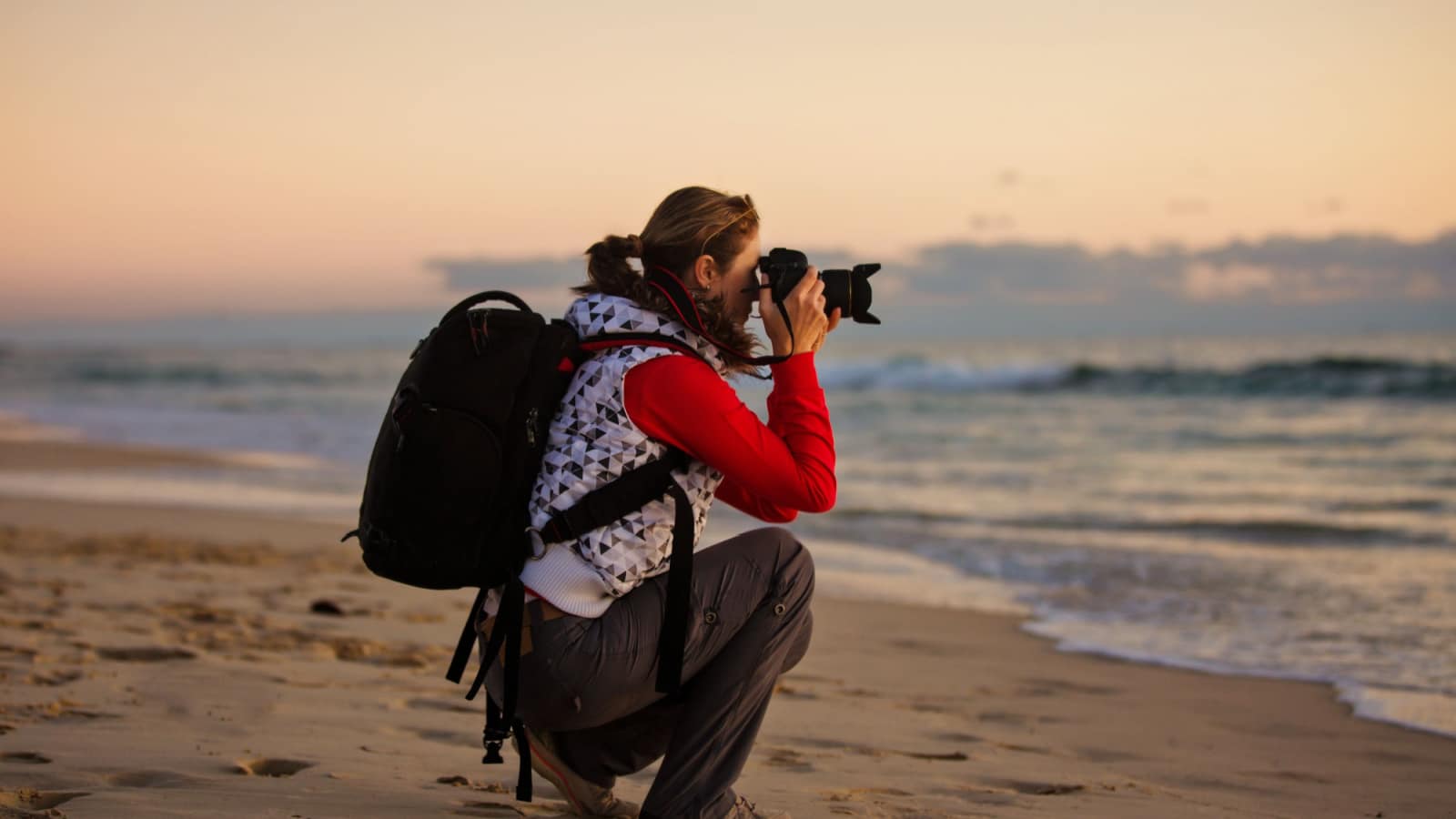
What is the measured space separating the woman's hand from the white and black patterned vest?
0.17m

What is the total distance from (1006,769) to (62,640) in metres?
3.33

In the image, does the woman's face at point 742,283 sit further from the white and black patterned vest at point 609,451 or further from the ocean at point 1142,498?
the ocean at point 1142,498

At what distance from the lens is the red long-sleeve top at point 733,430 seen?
8.07 ft

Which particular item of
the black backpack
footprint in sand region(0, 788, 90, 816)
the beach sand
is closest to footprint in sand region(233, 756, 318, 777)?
the beach sand

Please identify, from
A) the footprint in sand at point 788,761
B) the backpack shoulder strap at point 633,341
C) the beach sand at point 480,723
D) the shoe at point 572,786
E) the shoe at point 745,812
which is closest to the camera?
the backpack shoulder strap at point 633,341

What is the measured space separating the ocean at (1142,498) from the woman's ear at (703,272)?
3135 millimetres

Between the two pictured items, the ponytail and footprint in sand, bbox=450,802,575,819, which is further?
footprint in sand, bbox=450,802,575,819

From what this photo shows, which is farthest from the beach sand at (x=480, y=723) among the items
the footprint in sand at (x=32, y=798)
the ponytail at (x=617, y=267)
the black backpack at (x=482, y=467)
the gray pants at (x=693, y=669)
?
the ponytail at (x=617, y=267)

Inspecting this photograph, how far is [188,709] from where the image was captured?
3.74 meters

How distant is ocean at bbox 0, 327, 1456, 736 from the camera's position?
583 cm

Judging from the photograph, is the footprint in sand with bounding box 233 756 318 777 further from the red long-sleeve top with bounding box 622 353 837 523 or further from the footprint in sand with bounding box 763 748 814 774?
the red long-sleeve top with bounding box 622 353 837 523

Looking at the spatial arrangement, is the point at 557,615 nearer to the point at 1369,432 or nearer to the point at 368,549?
the point at 368,549

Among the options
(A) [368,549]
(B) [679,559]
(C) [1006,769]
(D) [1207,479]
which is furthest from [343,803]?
(D) [1207,479]

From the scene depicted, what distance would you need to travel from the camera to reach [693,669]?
269 centimetres
